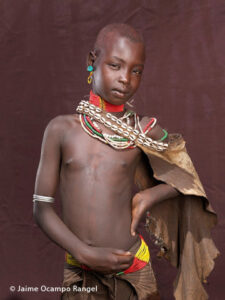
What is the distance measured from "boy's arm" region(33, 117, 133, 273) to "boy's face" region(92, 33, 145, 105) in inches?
6.6

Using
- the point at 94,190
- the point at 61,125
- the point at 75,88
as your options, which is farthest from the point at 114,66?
the point at 75,88

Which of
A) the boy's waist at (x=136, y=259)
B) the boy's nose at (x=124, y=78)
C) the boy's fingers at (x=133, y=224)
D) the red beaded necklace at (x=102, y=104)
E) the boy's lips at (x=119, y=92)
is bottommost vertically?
the boy's waist at (x=136, y=259)

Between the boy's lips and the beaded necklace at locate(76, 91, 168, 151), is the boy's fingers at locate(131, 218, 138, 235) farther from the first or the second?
the boy's lips

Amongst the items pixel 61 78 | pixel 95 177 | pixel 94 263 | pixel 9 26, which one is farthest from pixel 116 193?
pixel 9 26

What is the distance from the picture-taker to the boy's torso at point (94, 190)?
1.34 metres

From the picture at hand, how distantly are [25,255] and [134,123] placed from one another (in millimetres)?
1139

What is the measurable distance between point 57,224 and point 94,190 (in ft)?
0.44

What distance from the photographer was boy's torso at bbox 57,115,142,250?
1.34 m

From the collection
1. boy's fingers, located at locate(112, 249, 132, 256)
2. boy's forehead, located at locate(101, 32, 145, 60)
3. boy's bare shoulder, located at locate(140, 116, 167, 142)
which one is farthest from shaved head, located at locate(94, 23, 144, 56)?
boy's fingers, located at locate(112, 249, 132, 256)

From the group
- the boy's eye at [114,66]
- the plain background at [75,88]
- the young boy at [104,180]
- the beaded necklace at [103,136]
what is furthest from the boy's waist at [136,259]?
the plain background at [75,88]

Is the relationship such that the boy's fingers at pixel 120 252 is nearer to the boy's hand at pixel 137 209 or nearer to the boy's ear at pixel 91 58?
the boy's hand at pixel 137 209

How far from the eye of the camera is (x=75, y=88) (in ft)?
7.32

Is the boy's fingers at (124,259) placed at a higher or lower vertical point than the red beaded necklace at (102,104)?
lower

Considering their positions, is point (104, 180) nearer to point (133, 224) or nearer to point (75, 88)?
point (133, 224)
